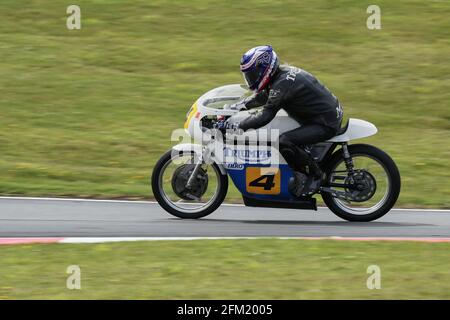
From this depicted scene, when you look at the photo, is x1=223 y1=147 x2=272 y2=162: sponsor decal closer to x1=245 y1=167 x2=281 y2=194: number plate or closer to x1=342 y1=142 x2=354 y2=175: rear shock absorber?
x1=245 y1=167 x2=281 y2=194: number plate

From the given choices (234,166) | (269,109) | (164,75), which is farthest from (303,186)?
(164,75)

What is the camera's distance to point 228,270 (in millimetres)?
8758

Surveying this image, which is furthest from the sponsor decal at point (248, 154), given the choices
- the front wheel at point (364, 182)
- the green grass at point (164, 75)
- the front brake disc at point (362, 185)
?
the green grass at point (164, 75)

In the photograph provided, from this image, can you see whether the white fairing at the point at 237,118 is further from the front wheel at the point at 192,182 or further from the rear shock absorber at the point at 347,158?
the front wheel at the point at 192,182

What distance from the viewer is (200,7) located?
23.7 metres

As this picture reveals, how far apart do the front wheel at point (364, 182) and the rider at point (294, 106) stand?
23cm

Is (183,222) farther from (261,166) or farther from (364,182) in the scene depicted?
(364,182)

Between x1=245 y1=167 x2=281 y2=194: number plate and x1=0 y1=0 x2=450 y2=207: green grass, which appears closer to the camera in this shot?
x1=245 y1=167 x2=281 y2=194: number plate

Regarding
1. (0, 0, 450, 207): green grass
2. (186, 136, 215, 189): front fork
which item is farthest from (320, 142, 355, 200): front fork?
(0, 0, 450, 207): green grass

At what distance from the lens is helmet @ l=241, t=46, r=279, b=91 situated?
10.6m

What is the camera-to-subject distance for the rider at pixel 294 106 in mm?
10680

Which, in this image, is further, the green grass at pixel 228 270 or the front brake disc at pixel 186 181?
the front brake disc at pixel 186 181

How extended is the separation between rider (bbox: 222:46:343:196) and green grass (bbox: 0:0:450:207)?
2.26m
